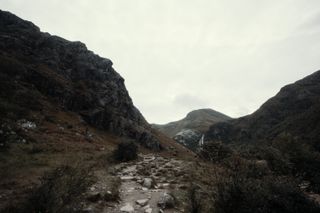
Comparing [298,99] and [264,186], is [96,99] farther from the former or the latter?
[298,99]

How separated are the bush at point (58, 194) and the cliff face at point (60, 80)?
73.8 ft

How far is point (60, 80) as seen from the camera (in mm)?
46594

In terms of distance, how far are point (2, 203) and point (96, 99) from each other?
42.3m

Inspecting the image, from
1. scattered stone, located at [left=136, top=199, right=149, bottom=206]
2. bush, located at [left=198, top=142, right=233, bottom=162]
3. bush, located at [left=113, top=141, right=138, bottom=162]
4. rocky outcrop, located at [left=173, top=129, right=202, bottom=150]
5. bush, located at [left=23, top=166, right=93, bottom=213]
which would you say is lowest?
scattered stone, located at [left=136, top=199, right=149, bottom=206]

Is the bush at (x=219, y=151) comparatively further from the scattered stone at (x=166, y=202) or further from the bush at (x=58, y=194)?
the bush at (x=58, y=194)

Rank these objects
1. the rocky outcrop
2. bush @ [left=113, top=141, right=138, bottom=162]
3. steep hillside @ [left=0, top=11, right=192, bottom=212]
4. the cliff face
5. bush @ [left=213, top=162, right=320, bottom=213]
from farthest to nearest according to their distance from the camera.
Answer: the rocky outcrop, the cliff face, bush @ [left=113, top=141, right=138, bottom=162], steep hillside @ [left=0, top=11, right=192, bottom=212], bush @ [left=213, top=162, right=320, bottom=213]

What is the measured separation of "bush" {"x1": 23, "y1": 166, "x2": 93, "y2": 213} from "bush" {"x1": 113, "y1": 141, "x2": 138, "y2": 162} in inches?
482

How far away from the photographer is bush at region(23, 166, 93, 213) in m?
5.18

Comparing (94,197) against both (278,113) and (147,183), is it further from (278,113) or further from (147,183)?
(278,113)

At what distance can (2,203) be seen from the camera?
5.93m

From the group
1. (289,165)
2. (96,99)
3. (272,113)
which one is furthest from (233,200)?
(272,113)

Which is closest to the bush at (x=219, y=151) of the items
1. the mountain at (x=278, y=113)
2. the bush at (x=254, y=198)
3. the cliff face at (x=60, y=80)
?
the bush at (x=254, y=198)

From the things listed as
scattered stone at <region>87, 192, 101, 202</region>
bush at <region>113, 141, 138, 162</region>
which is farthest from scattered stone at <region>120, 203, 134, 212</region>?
bush at <region>113, 141, 138, 162</region>

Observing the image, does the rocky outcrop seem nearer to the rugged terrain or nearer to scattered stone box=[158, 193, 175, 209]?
the rugged terrain
